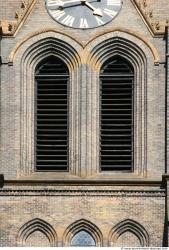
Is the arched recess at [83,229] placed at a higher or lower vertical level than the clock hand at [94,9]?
lower

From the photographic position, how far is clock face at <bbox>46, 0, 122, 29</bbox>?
2350 inches

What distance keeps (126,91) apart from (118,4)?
84.8 inches

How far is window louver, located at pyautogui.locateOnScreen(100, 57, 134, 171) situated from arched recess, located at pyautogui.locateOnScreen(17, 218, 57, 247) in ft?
6.93

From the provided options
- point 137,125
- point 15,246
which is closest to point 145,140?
point 137,125

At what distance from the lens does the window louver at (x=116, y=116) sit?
59.0 m

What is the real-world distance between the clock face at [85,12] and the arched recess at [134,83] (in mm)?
447

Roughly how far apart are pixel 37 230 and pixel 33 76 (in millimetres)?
3995

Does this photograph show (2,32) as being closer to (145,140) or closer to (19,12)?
(19,12)

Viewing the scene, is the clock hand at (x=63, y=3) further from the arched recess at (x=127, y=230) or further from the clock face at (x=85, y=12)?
the arched recess at (x=127, y=230)

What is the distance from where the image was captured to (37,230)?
58188 mm

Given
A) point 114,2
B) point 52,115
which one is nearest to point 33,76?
point 52,115

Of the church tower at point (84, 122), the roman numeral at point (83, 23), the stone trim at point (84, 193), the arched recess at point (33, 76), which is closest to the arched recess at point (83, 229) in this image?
the church tower at point (84, 122)

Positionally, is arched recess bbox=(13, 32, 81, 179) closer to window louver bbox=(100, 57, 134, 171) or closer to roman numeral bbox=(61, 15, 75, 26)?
roman numeral bbox=(61, 15, 75, 26)

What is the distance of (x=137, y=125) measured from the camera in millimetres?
59062
